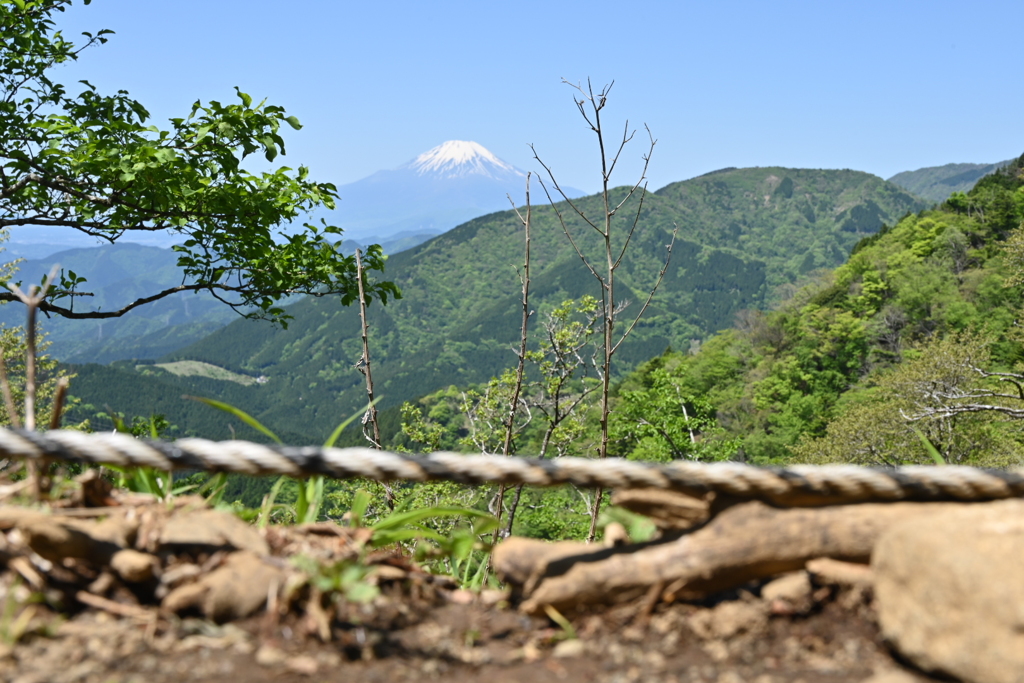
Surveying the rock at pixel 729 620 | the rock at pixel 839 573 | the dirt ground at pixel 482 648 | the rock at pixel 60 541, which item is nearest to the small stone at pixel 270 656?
the dirt ground at pixel 482 648

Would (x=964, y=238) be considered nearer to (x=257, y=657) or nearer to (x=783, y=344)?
(x=783, y=344)

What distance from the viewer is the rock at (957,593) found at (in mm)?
1590

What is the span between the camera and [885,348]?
62.2 meters

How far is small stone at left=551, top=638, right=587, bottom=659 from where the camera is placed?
190cm

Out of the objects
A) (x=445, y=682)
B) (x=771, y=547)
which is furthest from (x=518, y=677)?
(x=771, y=547)

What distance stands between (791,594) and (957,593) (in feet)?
1.37

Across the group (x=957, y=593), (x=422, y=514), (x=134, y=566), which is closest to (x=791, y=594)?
(x=957, y=593)

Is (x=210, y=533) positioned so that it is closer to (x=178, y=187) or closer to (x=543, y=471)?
(x=543, y=471)

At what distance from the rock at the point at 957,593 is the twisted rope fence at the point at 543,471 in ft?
0.52

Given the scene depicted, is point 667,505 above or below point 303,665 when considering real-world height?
above

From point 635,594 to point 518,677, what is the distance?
421mm

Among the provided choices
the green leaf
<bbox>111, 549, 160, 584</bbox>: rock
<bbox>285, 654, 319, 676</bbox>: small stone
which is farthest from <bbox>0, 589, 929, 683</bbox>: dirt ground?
the green leaf

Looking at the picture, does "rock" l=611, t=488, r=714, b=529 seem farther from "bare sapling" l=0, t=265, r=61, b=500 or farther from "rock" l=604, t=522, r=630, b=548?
"bare sapling" l=0, t=265, r=61, b=500

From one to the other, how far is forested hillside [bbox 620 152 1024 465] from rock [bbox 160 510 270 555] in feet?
97.8
